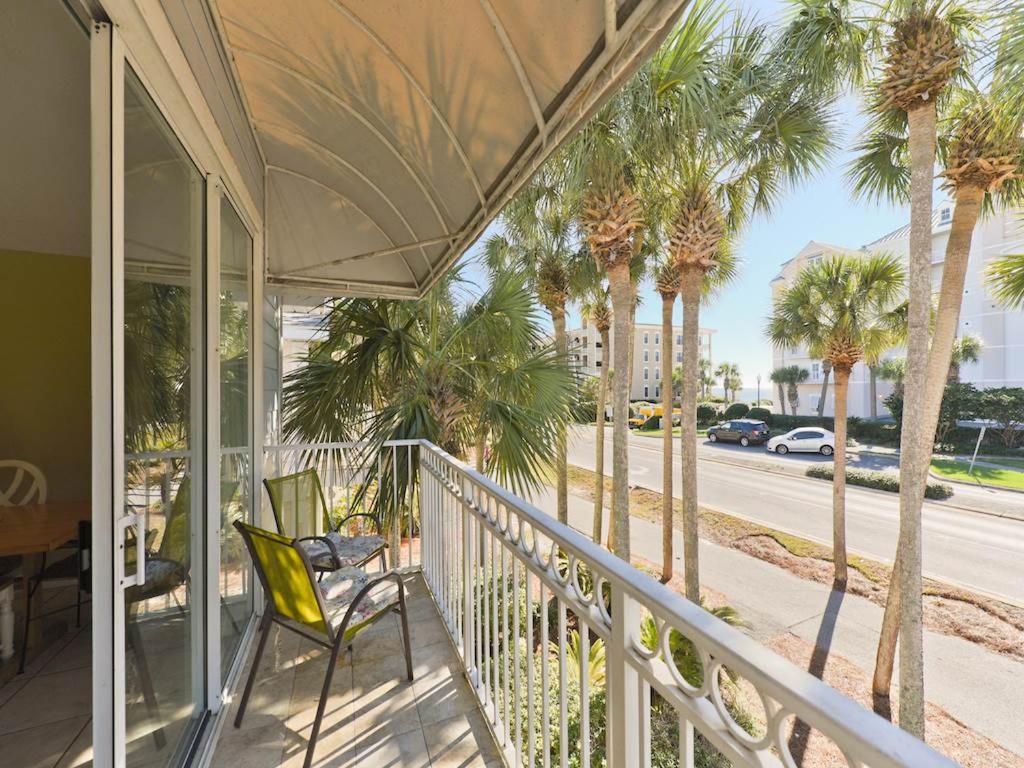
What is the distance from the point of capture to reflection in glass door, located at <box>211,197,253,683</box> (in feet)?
6.36

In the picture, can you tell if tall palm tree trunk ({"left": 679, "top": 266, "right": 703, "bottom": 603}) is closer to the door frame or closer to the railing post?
the railing post

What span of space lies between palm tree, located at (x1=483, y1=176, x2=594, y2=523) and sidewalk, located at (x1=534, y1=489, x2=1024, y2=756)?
3521mm

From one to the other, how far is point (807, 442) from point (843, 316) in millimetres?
13175

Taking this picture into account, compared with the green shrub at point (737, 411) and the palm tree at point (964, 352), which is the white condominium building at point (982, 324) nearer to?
the palm tree at point (964, 352)

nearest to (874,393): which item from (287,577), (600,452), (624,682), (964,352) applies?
(964,352)

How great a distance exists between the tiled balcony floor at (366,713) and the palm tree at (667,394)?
7.69m

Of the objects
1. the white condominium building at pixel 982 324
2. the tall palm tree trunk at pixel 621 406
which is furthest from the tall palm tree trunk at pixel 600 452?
the white condominium building at pixel 982 324

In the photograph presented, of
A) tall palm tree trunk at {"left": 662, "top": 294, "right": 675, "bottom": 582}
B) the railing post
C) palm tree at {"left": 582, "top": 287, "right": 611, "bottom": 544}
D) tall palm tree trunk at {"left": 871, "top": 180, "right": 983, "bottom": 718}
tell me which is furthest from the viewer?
palm tree at {"left": 582, "top": 287, "right": 611, "bottom": 544}

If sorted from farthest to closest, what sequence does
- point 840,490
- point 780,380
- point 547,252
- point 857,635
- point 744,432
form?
1. point 780,380
2. point 744,432
3. point 547,252
4. point 840,490
5. point 857,635

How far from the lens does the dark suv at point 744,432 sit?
2344cm

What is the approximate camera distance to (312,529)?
3094 millimetres

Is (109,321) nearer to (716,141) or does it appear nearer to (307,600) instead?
(307,600)

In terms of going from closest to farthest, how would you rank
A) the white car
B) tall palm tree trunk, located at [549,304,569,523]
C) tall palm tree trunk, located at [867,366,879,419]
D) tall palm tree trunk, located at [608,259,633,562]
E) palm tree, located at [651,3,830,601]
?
palm tree, located at [651,3,830,601] → tall palm tree trunk, located at [608,259,633,562] → tall palm tree trunk, located at [549,304,569,523] → the white car → tall palm tree trunk, located at [867,366,879,419]

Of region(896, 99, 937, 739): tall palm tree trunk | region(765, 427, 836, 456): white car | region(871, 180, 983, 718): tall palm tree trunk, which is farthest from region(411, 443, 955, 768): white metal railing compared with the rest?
region(765, 427, 836, 456): white car
